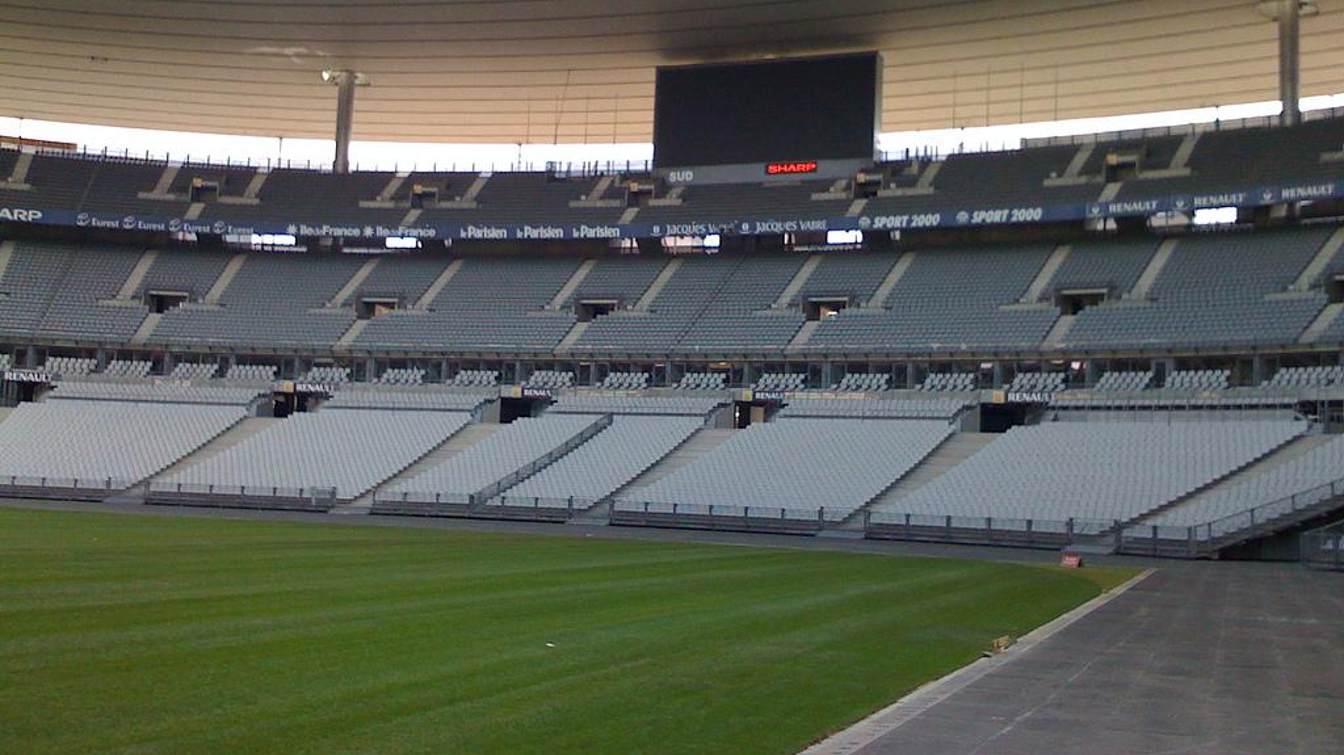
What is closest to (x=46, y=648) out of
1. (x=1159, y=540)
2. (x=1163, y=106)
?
(x=1159, y=540)

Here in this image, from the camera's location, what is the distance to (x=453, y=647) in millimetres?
14000

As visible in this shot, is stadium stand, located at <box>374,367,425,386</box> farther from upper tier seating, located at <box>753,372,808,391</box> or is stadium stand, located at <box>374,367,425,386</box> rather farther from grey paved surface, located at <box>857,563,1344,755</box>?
grey paved surface, located at <box>857,563,1344,755</box>

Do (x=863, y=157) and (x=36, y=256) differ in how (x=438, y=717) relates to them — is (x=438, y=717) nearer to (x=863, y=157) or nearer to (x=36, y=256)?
(x=863, y=157)

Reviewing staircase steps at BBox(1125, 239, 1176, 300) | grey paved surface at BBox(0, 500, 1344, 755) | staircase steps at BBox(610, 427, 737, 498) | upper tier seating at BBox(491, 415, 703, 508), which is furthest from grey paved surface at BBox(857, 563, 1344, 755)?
staircase steps at BBox(1125, 239, 1176, 300)

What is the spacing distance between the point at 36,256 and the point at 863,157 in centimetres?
4367

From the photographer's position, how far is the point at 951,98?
64375 mm

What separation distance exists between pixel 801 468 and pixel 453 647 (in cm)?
3677

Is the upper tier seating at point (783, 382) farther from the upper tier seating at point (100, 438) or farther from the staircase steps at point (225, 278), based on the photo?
the staircase steps at point (225, 278)

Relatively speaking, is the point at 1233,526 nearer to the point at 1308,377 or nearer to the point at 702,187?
the point at 1308,377

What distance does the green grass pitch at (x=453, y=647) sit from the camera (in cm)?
996

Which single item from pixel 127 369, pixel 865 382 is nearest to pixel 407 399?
pixel 127 369

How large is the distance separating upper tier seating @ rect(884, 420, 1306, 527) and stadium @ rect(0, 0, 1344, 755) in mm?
208

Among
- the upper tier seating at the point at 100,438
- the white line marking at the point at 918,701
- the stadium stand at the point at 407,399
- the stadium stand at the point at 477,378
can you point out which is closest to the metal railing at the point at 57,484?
the upper tier seating at the point at 100,438

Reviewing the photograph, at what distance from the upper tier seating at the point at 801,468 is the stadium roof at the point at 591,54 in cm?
1624
